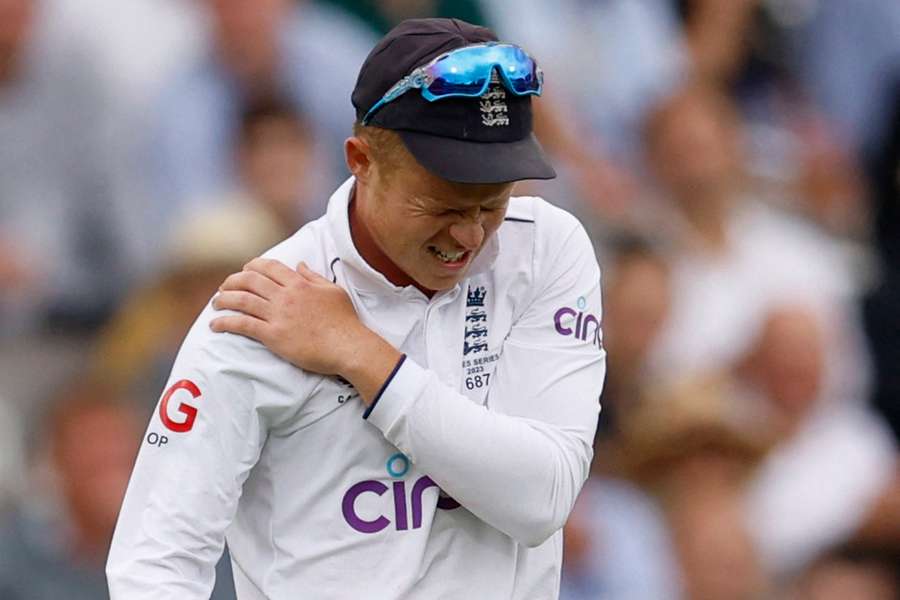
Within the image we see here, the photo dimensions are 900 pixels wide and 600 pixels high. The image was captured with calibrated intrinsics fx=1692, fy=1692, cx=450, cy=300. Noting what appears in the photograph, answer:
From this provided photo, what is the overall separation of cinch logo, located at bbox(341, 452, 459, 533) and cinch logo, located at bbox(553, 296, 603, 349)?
35 cm

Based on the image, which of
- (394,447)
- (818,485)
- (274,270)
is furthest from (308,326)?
(818,485)

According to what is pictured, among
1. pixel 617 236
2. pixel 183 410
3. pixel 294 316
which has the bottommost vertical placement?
pixel 617 236

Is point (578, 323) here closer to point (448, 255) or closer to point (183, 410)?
point (448, 255)

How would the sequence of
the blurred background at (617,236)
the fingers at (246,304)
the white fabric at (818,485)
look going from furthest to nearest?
the white fabric at (818,485) < the blurred background at (617,236) < the fingers at (246,304)

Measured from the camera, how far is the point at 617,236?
21.5 ft

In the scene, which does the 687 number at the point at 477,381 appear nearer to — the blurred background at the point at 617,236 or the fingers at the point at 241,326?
the fingers at the point at 241,326

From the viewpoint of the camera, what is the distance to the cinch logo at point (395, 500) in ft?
8.62

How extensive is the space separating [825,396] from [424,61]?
4.66 metres

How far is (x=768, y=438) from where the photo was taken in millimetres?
6547

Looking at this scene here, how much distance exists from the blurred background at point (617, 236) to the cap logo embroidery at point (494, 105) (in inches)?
129

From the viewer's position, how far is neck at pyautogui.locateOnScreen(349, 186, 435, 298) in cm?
267

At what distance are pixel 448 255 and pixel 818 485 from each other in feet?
14.2

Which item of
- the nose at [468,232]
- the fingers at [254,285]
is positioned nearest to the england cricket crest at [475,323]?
the nose at [468,232]

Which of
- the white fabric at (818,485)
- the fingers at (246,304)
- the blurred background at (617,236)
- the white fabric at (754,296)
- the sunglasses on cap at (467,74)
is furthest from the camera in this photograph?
the white fabric at (754,296)
